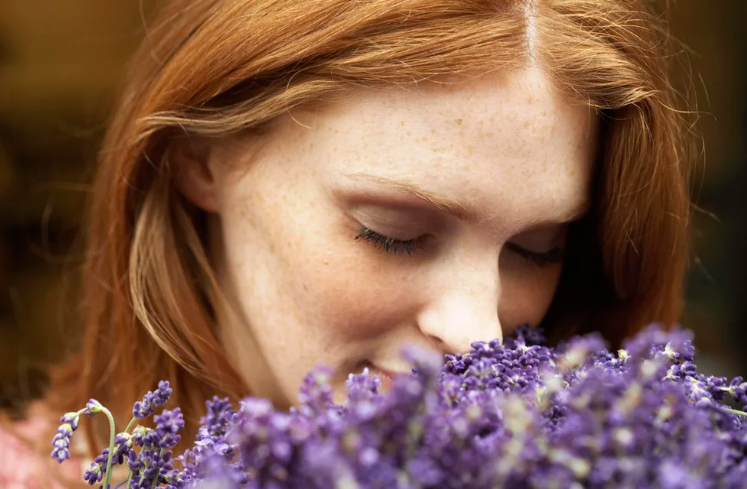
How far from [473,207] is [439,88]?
0.16 metres

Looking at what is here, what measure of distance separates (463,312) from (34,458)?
0.91 metres

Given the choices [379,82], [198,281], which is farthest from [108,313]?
[379,82]

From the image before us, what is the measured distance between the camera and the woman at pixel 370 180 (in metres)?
0.96

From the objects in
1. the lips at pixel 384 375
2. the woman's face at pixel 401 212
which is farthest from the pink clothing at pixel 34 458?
the lips at pixel 384 375

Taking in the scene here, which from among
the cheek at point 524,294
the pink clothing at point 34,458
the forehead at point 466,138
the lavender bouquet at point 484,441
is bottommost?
the pink clothing at point 34,458

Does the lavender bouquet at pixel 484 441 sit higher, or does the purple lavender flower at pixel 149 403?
the lavender bouquet at pixel 484 441

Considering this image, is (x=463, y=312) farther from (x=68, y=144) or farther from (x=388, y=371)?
(x=68, y=144)

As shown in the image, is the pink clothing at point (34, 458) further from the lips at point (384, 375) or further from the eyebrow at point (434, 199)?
the eyebrow at point (434, 199)

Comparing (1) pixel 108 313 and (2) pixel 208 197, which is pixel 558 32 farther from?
(1) pixel 108 313

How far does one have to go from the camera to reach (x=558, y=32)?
3.33ft

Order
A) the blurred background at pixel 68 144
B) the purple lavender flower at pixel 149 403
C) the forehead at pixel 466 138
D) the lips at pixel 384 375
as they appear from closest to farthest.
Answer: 1. the purple lavender flower at pixel 149 403
2. the forehead at pixel 466 138
3. the lips at pixel 384 375
4. the blurred background at pixel 68 144

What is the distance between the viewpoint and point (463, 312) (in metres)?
0.98

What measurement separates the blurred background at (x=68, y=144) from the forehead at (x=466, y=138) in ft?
4.56

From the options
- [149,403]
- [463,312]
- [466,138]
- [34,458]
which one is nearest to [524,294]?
[463,312]
